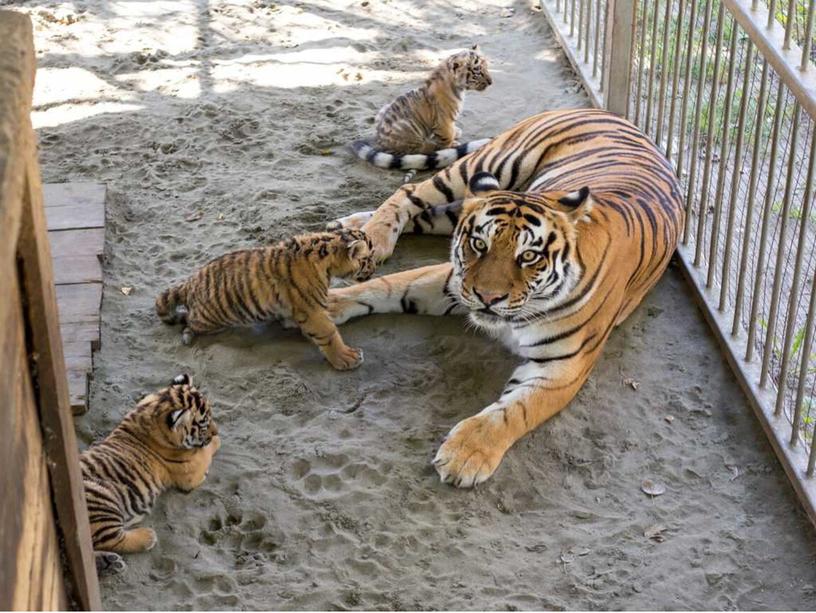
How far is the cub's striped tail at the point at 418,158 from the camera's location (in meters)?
6.02

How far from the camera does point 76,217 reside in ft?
17.7

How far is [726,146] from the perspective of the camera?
4.62 metres

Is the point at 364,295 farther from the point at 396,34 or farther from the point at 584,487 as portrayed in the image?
the point at 396,34

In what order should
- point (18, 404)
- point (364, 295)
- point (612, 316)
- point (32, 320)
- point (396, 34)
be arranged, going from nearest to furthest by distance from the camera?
point (18, 404) → point (32, 320) → point (612, 316) → point (364, 295) → point (396, 34)

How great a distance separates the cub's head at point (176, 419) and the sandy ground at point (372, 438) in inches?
8.4

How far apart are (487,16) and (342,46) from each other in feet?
4.08

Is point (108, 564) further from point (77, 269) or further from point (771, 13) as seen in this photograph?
point (771, 13)

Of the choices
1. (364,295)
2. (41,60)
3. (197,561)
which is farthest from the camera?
(41,60)

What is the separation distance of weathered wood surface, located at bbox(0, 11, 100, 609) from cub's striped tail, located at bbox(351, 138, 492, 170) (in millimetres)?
4290

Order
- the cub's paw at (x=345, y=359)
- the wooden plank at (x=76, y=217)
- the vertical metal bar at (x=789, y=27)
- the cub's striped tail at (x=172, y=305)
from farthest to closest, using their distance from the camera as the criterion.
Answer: the wooden plank at (x=76, y=217) < the cub's striped tail at (x=172, y=305) < the cub's paw at (x=345, y=359) < the vertical metal bar at (x=789, y=27)

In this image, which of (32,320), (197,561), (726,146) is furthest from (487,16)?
(32,320)

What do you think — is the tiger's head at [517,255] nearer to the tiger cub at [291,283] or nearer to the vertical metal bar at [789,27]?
the tiger cub at [291,283]

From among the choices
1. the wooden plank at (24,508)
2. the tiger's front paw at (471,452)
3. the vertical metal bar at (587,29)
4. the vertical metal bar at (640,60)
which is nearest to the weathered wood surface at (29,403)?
the wooden plank at (24,508)

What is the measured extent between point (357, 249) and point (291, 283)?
280 mm
